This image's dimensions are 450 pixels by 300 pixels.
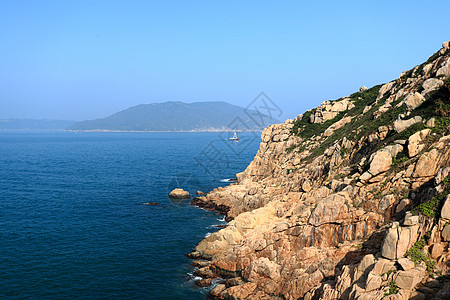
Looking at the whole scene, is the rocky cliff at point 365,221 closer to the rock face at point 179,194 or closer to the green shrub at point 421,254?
the green shrub at point 421,254

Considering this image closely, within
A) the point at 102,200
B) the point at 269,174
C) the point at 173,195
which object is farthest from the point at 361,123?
the point at 102,200

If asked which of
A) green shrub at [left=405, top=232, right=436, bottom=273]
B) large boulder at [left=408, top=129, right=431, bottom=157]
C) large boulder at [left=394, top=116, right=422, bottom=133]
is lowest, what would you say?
green shrub at [left=405, top=232, right=436, bottom=273]

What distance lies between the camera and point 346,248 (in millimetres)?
39719

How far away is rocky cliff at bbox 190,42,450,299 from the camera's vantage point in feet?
100

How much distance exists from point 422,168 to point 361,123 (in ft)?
76.9

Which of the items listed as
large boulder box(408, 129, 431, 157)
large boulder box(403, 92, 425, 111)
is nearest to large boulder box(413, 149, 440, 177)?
large boulder box(408, 129, 431, 157)

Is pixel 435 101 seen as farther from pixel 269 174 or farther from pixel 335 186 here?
pixel 269 174

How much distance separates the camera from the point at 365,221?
40.2 metres

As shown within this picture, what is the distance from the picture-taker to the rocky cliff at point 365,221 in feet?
100

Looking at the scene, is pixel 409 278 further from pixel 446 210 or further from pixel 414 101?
pixel 414 101

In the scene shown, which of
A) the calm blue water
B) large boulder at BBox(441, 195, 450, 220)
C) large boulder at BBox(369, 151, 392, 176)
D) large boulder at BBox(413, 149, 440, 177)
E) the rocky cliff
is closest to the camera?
large boulder at BBox(441, 195, 450, 220)

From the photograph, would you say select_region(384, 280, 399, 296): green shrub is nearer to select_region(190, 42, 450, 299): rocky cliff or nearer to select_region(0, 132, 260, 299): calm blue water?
select_region(190, 42, 450, 299): rocky cliff

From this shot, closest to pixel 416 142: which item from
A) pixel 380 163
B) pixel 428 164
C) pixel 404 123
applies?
pixel 428 164

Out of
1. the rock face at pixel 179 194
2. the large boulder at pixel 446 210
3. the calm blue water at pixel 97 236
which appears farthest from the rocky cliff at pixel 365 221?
the rock face at pixel 179 194
